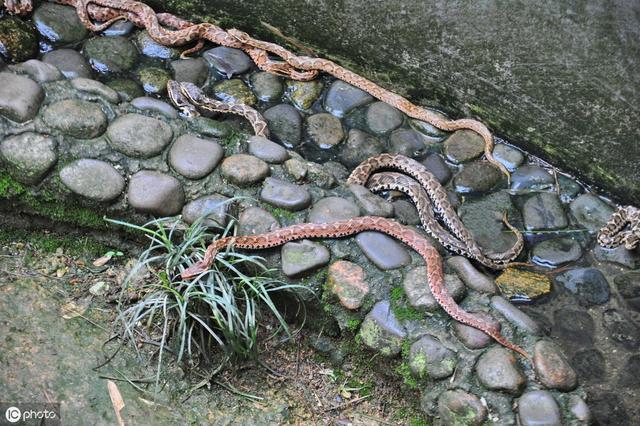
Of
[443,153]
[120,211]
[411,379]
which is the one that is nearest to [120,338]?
[120,211]

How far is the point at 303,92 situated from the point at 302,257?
242cm

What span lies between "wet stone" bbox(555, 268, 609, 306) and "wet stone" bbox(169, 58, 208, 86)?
4075 mm

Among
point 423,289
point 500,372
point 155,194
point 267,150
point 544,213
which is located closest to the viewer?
point 500,372

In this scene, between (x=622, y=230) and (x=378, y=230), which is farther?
(x=622, y=230)

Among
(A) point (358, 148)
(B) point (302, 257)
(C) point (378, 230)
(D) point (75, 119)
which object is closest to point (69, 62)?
(D) point (75, 119)

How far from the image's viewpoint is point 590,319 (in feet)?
19.8

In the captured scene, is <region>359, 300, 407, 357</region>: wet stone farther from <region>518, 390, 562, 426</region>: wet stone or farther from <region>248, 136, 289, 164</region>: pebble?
<region>248, 136, 289, 164</region>: pebble

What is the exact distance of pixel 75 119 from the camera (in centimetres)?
585

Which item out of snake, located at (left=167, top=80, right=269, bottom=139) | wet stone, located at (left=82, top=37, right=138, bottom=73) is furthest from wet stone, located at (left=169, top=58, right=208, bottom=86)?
wet stone, located at (left=82, top=37, right=138, bottom=73)

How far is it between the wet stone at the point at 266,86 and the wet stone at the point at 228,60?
0.60ft

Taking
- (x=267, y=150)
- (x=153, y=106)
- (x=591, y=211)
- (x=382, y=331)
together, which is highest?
(x=153, y=106)

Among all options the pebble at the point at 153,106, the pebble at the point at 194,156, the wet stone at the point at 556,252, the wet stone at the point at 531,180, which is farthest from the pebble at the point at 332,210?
the wet stone at the point at 531,180

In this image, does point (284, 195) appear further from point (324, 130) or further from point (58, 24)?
point (58, 24)

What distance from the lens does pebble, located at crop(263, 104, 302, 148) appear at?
6903 millimetres
